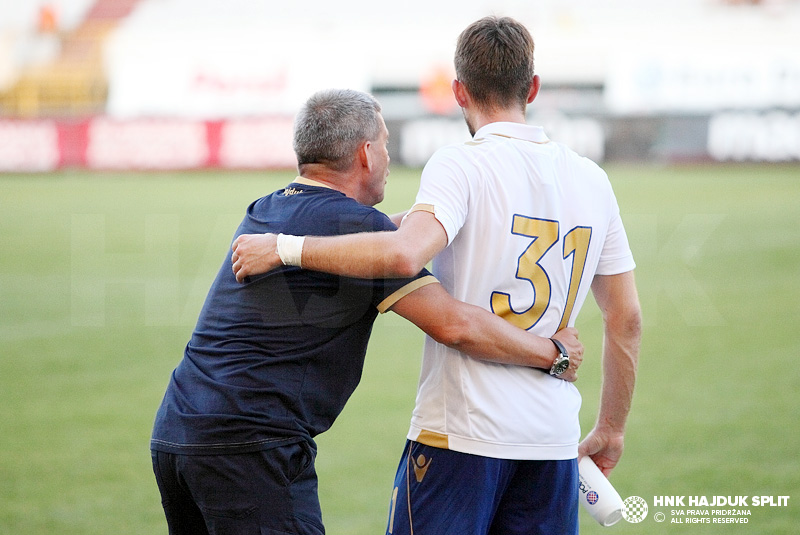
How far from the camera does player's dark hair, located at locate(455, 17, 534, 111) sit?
2660mm

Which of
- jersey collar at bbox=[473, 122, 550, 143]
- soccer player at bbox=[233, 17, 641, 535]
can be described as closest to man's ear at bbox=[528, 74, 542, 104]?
soccer player at bbox=[233, 17, 641, 535]

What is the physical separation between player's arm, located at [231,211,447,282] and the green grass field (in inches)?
94.3

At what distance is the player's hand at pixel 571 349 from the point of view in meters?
2.77

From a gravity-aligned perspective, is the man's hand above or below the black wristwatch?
above

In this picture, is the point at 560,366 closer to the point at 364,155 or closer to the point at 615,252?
the point at 615,252

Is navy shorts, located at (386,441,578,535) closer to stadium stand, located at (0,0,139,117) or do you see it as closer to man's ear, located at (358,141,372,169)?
man's ear, located at (358,141,372,169)

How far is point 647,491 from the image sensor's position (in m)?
5.03

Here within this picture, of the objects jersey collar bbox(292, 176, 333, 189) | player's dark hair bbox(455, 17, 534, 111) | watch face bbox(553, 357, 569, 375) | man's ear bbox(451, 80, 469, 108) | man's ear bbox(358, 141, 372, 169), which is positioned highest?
player's dark hair bbox(455, 17, 534, 111)

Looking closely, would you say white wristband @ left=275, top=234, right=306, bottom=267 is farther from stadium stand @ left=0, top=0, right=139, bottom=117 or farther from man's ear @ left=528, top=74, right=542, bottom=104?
stadium stand @ left=0, top=0, right=139, bottom=117

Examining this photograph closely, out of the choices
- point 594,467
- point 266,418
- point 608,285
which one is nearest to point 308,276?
point 266,418

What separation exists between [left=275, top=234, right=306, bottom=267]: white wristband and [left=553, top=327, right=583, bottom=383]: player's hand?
841 millimetres

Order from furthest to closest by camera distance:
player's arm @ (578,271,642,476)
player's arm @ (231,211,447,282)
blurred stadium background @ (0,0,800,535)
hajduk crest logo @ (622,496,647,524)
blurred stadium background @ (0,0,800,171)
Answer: blurred stadium background @ (0,0,800,171) < blurred stadium background @ (0,0,800,535) < hajduk crest logo @ (622,496,647,524) < player's arm @ (578,271,642,476) < player's arm @ (231,211,447,282)

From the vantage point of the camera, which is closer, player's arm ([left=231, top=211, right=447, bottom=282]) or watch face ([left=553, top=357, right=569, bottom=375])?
player's arm ([left=231, top=211, right=447, bottom=282])

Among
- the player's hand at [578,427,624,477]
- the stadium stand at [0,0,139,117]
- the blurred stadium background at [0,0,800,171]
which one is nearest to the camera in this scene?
the player's hand at [578,427,624,477]
